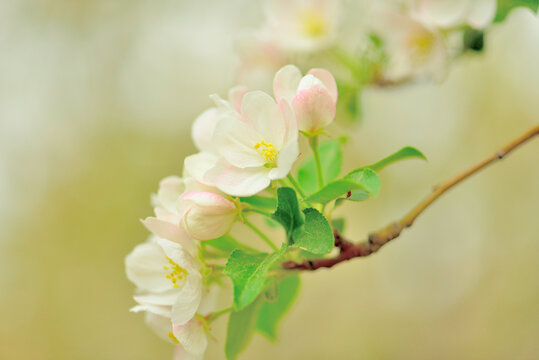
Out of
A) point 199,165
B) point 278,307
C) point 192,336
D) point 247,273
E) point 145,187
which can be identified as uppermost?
point 199,165

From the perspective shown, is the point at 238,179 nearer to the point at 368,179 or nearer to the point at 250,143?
the point at 250,143

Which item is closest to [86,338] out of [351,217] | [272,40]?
[351,217]

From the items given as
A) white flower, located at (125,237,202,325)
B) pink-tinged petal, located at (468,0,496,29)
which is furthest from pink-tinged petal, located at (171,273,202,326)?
pink-tinged petal, located at (468,0,496,29)

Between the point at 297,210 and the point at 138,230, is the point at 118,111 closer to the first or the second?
the point at 138,230

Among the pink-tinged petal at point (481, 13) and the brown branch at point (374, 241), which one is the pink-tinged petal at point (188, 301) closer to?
the brown branch at point (374, 241)

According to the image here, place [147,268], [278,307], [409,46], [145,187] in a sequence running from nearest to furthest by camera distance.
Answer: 1. [147,268]
2. [278,307]
3. [409,46]
4. [145,187]

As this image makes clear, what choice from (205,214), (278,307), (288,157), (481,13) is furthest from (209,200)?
(481,13)
